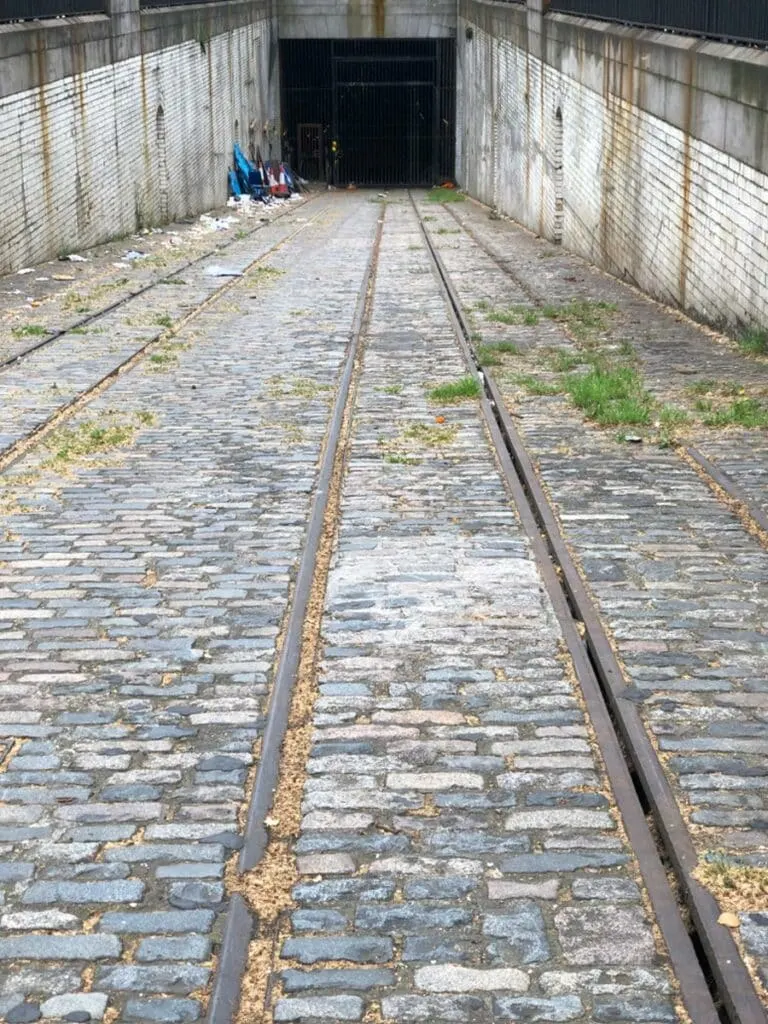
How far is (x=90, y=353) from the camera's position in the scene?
42.4ft

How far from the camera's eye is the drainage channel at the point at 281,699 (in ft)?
11.7

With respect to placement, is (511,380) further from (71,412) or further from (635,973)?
(635,973)

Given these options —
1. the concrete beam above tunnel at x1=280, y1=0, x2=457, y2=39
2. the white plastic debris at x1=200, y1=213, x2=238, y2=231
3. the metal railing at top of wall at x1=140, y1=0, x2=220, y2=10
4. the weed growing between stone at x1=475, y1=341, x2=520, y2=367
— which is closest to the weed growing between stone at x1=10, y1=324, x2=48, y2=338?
the weed growing between stone at x1=475, y1=341, x2=520, y2=367

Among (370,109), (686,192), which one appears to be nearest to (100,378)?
(686,192)

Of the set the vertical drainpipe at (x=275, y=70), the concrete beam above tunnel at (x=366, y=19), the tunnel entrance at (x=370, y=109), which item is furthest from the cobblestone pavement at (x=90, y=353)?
the tunnel entrance at (x=370, y=109)

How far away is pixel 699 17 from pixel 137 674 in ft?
38.3

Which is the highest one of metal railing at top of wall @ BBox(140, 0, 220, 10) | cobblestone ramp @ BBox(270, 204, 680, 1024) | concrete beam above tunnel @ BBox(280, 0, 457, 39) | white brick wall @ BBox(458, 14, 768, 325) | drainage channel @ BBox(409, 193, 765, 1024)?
concrete beam above tunnel @ BBox(280, 0, 457, 39)

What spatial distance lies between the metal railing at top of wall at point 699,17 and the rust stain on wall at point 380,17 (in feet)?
78.5

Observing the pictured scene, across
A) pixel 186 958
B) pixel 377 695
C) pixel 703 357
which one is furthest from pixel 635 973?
pixel 703 357

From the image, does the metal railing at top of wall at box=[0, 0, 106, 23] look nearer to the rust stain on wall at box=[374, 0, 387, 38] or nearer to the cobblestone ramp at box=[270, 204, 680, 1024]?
the cobblestone ramp at box=[270, 204, 680, 1024]

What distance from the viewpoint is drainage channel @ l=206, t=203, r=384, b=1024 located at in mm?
3570

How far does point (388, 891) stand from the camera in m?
3.97

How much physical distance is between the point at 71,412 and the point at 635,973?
7.67 metres

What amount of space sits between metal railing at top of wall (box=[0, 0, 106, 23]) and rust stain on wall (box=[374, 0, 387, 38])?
2164 cm
